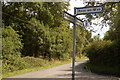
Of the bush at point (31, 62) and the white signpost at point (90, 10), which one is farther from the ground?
the white signpost at point (90, 10)

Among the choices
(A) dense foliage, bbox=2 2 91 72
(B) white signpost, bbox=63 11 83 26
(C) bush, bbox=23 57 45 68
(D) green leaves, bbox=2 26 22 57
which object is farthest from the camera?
(A) dense foliage, bbox=2 2 91 72

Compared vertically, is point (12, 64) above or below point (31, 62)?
above

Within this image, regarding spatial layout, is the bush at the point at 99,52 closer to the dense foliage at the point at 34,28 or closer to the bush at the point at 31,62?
the dense foliage at the point at 34,28

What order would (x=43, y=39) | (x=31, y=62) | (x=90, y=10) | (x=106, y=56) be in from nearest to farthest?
(x=90, y=10) < (x=106, y=56) < (x=31, y=62) < (x=43, y=39)

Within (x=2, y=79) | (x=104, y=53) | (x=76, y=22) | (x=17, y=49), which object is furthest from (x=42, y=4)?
(x=76, y=22)

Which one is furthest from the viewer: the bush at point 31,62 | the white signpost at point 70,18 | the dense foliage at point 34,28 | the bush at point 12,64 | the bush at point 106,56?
the dense foliage at point 34,28

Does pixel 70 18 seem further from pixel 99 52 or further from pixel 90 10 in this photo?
pixel 99 52

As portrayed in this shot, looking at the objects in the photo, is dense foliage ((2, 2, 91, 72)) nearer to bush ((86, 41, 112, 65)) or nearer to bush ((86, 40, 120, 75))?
bush ((86, 41, 112, 65))

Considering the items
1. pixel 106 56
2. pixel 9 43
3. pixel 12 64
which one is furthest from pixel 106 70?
pixel 9 43

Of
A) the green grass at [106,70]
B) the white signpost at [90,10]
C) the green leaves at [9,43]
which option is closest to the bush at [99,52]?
the green grass at [106,70]

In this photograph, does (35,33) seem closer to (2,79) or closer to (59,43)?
(59,43)

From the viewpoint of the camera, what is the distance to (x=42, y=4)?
84.2ft

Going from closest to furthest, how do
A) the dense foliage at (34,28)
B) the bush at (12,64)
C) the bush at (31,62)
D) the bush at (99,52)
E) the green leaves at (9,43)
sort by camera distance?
the bush at (12,64)
the bush at (99,52)
the green leaves at (9,43)
the bush at (31,62)
the dense foliage at (34,28)

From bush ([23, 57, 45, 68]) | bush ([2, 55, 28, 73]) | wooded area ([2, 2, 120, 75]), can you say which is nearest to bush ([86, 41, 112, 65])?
wooded area ([2, 2, 120, 75])
